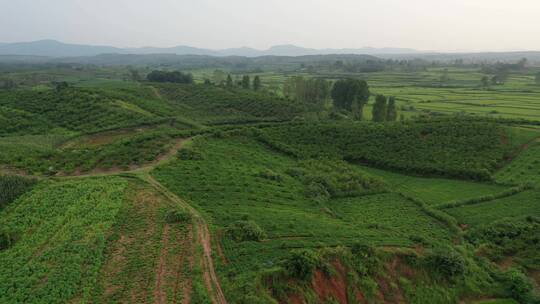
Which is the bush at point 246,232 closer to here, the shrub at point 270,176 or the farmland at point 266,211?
the farmland at point 266,211

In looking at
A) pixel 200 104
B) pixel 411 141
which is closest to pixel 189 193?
pixel 411 141

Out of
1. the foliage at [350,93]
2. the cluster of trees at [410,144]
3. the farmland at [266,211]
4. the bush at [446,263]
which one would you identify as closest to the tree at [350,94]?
the foliage at [350,93]

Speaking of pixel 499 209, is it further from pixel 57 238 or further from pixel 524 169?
pixel 57 238

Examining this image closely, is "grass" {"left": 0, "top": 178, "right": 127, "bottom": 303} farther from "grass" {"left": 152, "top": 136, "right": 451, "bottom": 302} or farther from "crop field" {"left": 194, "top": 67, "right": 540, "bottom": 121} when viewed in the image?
"crop field" {"left": 194, "top": 67, "right": 540, "bottom": 121}

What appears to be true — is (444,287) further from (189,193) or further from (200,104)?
(200,104)

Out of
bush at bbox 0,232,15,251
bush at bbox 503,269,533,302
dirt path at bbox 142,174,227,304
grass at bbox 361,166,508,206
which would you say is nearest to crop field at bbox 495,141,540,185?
grass at bbox 361,166,508,206

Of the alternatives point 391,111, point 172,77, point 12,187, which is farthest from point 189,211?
point 172,77
